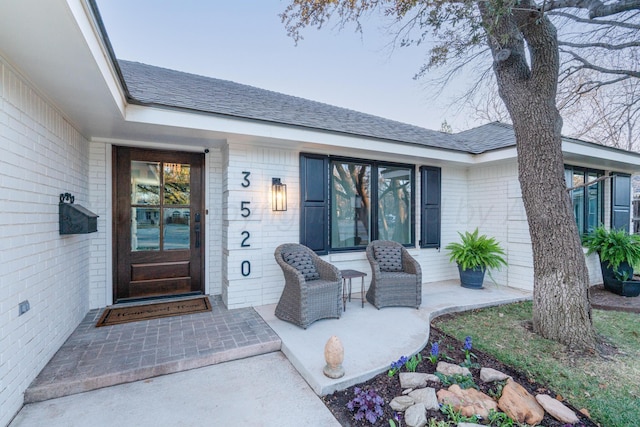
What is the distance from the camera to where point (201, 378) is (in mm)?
2525

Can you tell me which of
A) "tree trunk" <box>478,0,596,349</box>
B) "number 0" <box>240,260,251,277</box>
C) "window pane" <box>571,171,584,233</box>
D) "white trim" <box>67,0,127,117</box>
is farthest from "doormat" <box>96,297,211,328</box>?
"window pane" <box>571,171,584,233</box>

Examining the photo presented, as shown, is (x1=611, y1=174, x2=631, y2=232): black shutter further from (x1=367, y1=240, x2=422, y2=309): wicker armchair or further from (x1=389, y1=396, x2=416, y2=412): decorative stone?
(x1=389, y1=396, x2=416, y2=412): decorative stone

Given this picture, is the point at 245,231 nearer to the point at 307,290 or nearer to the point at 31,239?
the point at 307,290

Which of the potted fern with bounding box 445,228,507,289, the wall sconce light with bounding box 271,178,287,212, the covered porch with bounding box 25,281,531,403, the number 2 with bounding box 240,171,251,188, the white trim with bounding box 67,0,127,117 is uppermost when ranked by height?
the white trim with bounding box 67,0,127,117

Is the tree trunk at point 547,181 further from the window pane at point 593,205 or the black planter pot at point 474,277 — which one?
the window pane at point 593,205

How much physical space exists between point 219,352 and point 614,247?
683 cm

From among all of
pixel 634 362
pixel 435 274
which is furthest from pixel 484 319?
pixel 435 274

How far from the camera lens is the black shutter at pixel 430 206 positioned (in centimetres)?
556

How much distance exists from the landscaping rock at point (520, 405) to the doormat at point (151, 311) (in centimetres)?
343

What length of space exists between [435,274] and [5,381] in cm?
593

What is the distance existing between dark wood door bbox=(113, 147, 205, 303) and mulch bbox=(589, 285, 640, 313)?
21.2ft

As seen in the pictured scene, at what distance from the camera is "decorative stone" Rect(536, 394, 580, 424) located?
201 centimetres

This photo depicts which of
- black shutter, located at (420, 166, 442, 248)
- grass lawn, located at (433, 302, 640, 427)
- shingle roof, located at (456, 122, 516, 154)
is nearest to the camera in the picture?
grass lawn, located at (433, 302, 640, 427)

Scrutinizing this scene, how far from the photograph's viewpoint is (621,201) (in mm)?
6496
